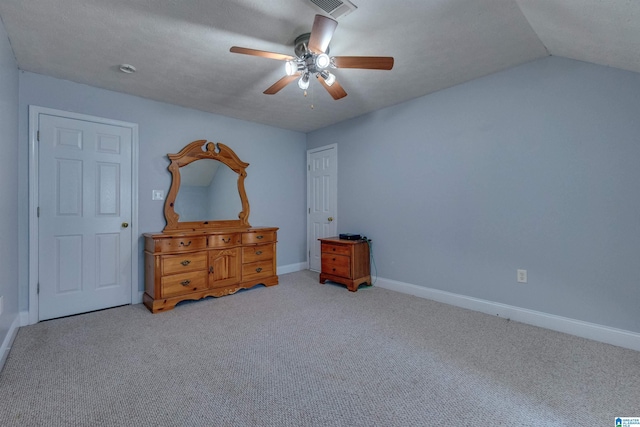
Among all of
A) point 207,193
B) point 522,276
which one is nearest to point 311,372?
point 522,276

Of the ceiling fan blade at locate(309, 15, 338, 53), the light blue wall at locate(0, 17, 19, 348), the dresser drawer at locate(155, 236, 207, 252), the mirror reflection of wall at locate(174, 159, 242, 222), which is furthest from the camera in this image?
the mirror reflection of wall at locate(174, 159, 242, 222)

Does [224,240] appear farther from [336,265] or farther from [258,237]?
[336,265]

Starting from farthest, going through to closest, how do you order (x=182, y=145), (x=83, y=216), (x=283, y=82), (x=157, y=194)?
(x=182, y=145) → (x=157, y=194) → (x=83, y=216) → (x=283, y=82)

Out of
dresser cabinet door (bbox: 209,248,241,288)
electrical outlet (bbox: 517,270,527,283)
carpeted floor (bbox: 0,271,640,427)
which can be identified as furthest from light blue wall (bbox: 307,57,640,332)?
dresser cabinet door (bbox: 209,248,241,288)

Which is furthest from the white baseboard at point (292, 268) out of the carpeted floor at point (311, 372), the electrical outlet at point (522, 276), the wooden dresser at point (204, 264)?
the electrical outlet at point (522, 276)

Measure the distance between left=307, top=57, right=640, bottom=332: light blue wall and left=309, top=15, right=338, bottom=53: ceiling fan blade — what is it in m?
1.92

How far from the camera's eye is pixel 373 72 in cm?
265

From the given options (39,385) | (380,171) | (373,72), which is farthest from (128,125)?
(380,171)

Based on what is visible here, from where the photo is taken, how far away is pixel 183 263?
10.2 ft

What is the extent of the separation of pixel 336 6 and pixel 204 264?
112 inches

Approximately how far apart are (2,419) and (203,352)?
1.00 m

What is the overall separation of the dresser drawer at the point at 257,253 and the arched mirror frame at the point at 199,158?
0.47m

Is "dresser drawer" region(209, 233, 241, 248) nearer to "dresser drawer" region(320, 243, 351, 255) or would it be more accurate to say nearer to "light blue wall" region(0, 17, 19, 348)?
"dresser drawer" region(320, 243, 351, 255)

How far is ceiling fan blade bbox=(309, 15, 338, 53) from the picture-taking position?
64.6 inches
